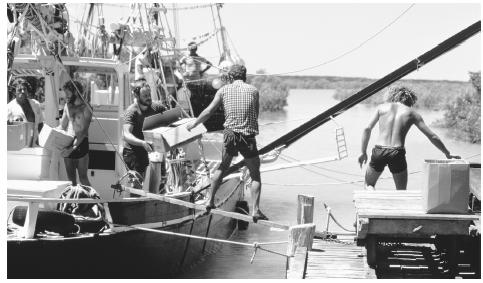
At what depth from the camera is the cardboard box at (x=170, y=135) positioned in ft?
31.3

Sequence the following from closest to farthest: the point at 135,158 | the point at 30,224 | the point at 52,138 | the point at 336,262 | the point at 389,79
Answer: the point at 336,262
the point at 30,224
the point at 52,138
the point at 389,79
the point at 135,158

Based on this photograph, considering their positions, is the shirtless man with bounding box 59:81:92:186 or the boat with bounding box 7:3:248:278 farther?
the shirtless man with bounding box 59:81:92:186

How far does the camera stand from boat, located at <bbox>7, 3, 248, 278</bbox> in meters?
9.91

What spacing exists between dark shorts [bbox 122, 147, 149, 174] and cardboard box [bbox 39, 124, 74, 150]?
0.81m

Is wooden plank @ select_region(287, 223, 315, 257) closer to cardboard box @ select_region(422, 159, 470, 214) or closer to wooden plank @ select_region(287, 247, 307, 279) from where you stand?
wooden plank @ select_region(287, 247, 307, 279)

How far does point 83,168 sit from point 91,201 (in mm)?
775

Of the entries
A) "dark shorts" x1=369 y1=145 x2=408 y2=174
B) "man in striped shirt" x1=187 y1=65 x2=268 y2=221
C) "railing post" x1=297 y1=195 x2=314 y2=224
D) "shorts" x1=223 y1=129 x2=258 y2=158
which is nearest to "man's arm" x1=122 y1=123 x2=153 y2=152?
"man in striped shirt" x1=187 y1=65 x2=268 y2=221

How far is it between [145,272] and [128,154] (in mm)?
1717

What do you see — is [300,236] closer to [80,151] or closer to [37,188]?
[37,188]

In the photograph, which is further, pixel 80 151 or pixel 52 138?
pixel 80 151

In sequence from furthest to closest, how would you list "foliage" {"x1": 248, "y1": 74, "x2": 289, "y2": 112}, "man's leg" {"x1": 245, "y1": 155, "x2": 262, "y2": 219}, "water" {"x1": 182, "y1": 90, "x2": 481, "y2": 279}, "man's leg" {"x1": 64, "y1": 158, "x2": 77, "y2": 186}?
"foliage" {"x1": 248, "y1": 74, "x2": 289, "y2": 112} < "water" {"x1": 182, "y1": 90, "x2": 481, "y2": 279} < "man's leg" {"x1": 64, "y1": 158, "x2": 77, "y2": 186} < "man's leg" {"x1": 245, "y1": 155, "x2": 262, "y2": 219}

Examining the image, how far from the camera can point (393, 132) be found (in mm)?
9422

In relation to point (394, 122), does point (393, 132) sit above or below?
below

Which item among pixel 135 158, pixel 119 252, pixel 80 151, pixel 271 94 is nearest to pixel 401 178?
pixel 135 158
